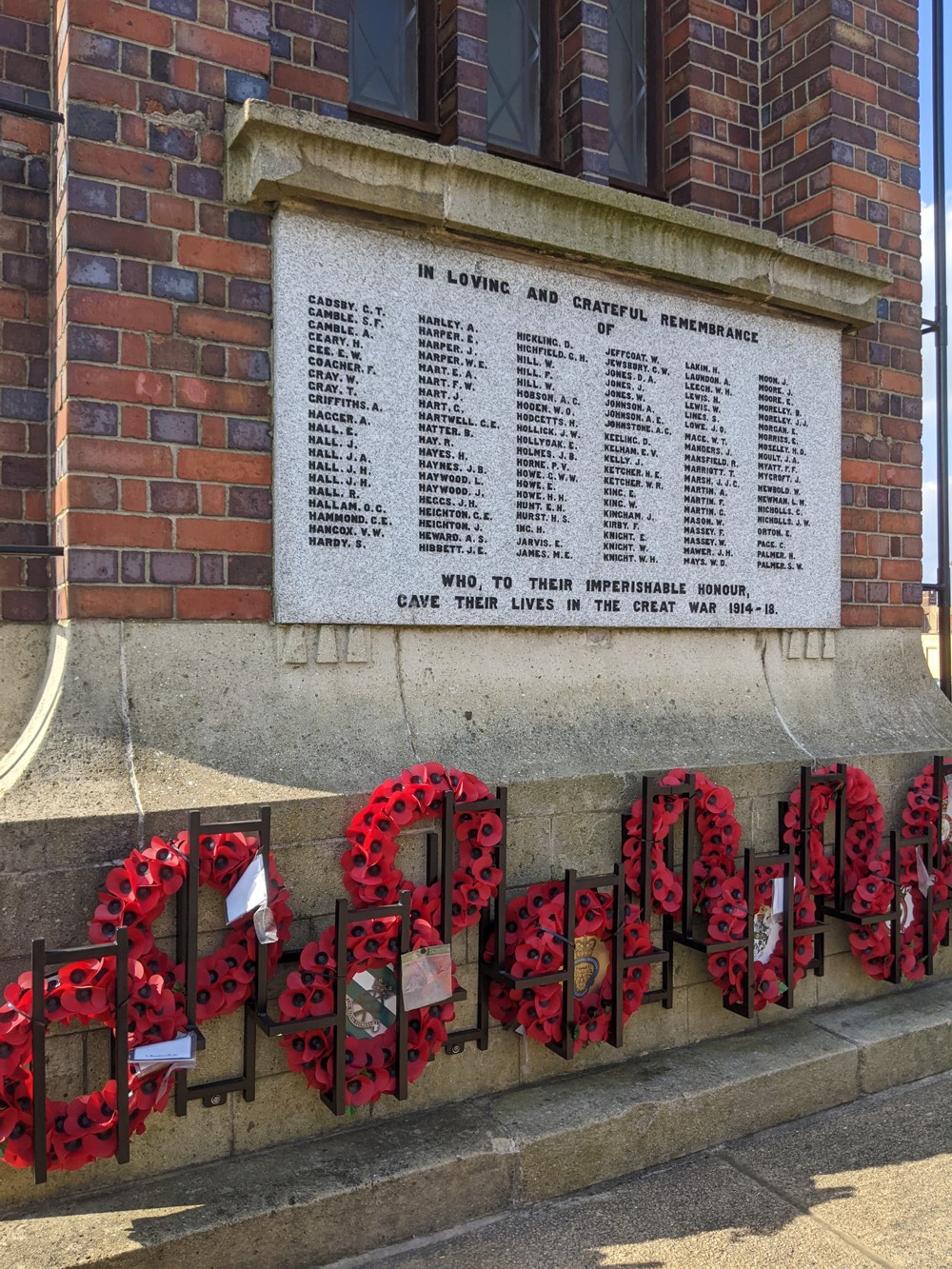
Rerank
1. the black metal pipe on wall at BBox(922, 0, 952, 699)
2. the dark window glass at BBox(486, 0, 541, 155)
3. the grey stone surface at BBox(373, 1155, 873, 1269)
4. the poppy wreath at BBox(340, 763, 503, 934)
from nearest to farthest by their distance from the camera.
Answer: the grey stone surface at BBox(373, 1155, 873, 1269) < the poppy wreath at BBox(340, 763, 503, 934) < the dark window glass at BBox(486, 0, 541, 155) < the black metal pipe on wall at BBox(922, 0, 952, 699)

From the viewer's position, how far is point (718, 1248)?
2.66 meters

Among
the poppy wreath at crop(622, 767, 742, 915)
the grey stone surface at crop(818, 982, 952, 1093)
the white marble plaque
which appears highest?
the white marble plaque

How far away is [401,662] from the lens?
340 cm

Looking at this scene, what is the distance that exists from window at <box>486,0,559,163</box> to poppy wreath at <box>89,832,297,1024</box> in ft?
10.3

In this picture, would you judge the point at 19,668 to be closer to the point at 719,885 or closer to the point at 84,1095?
the point at 84,1095

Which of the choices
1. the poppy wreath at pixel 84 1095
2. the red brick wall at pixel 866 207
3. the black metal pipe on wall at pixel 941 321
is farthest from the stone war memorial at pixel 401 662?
the black metal pipe on wall at pixel 941 321

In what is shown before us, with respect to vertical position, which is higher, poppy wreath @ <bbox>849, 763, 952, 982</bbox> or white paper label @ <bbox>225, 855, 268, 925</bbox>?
white paper label @ <bbox>225, 855, 268, 925</bbox>

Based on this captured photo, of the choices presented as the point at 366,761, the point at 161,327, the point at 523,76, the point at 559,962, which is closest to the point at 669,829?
the point at 559,962

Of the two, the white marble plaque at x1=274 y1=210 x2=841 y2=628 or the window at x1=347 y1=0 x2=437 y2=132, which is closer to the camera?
the white marble plaque at x1=274 y1=210 x2=841 y2=628

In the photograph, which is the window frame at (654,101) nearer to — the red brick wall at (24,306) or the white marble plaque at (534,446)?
the white marble plaque at (534,446)

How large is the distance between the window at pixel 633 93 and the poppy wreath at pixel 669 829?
9.11ft

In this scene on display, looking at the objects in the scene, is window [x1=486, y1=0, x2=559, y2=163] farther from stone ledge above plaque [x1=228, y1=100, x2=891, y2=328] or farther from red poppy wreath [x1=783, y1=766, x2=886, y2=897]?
red poppy wreath [x1=783, y1=766, x2=886, y2=897]

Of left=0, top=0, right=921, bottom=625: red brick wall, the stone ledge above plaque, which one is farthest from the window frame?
left=0, top=0, right=921, bottom=625: red brick wall

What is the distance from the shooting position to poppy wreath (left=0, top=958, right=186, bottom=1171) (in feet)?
7.72
